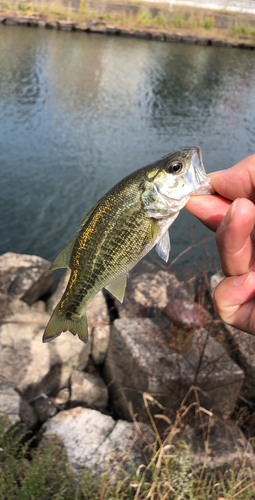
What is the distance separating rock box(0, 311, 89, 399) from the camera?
4391 millimetres

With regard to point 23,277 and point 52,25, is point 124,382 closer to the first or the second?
point 23,277

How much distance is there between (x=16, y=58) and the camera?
698 inches

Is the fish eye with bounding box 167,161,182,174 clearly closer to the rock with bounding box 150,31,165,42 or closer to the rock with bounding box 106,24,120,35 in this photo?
the rock with bounding box 106,24,120,35

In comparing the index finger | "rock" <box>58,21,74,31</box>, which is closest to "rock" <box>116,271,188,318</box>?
the index finger

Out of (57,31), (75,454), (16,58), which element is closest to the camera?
(75,454)

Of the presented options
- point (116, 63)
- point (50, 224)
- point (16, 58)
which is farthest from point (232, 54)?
point (50, 224)

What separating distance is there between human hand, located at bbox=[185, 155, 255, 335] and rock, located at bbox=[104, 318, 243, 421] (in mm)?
1802

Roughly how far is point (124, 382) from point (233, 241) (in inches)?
123

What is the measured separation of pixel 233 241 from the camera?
76.7 inches

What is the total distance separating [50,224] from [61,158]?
2955 millimetres

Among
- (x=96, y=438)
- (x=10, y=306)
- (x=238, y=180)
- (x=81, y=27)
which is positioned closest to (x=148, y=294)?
(x=10, y=306)

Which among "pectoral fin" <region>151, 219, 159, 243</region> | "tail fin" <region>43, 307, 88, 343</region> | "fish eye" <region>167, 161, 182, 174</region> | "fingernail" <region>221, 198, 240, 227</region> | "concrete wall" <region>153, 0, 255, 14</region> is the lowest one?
"tail fin" <region>43, 307, 88, 343</region>

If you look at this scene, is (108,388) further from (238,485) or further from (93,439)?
(238,485)

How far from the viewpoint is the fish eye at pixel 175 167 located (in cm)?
183
